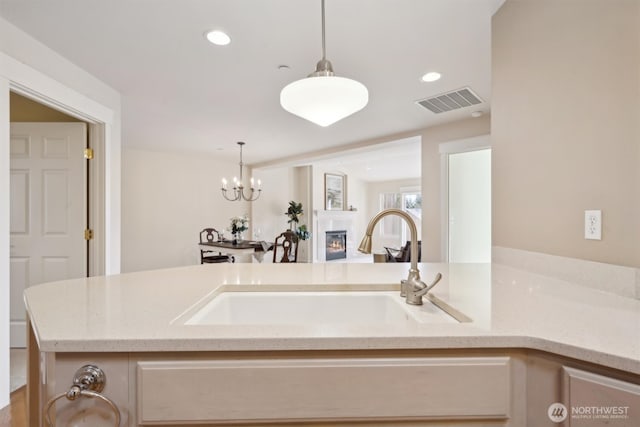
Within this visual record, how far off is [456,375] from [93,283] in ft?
4.45

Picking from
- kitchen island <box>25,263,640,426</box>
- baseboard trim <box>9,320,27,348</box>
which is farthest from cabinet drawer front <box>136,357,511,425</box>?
baseboard trim <box>9,320,27,348</box>

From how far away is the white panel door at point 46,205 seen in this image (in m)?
2.71

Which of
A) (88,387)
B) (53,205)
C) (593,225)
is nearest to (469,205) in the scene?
(593,225)

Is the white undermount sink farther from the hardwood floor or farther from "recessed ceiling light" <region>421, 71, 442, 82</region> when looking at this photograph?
"recessed ceiling light" <region>421, 71, 442, 82</region>

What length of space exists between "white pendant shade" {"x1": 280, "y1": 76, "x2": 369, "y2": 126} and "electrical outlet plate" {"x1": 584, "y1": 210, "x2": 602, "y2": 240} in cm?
99

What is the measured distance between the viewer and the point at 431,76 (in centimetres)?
261

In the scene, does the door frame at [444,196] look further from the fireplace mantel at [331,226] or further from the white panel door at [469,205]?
the fireplace mantel at [331,226]

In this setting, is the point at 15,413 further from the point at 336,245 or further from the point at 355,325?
the point at 336,245

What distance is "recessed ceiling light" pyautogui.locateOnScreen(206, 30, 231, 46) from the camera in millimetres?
1971

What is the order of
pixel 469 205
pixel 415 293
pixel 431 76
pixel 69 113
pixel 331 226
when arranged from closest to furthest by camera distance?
pixel 415 293 < pixel 69 113 < pixel 431 76 < pixel 469 205 < pixel 331 226

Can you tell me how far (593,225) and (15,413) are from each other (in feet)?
10.2

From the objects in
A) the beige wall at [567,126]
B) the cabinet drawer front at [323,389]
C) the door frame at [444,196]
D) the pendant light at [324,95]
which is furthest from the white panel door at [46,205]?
the door frame at [444,196]

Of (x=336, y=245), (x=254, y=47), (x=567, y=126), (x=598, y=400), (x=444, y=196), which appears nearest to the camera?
(x=598, y=400)

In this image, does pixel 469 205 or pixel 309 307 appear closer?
pixel 309 307
